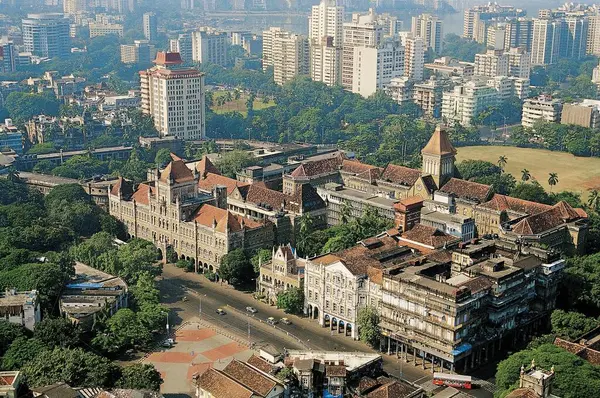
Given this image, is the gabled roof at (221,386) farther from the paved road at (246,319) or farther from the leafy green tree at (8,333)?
the leafy green tree at (8,333)

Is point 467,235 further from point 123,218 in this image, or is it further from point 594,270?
point 123,218

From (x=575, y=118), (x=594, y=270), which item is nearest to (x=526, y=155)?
(x=575, y=118)

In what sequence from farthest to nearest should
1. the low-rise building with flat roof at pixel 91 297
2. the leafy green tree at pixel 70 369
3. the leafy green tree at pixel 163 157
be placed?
1. the leafy green tree at pixel 163 157
2. the low-rise building with flat roof at pixel 91 297
3. the leafy green tree at pixel 70 369

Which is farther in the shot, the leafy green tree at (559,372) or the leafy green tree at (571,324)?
the leafy green tree at (571,324)

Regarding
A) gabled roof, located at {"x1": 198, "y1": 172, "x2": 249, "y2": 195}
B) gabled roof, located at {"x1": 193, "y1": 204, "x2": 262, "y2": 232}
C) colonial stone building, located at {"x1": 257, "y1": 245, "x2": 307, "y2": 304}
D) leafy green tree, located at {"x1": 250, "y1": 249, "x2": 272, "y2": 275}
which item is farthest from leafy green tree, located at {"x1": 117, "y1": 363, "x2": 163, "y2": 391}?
gabled roof, located at {"x1": 198, "y1": 172, "x2": 249, "y2": 195}

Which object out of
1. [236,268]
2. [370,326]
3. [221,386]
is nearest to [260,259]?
[236,268]

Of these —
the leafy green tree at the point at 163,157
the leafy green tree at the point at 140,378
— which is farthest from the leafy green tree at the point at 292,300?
the leafy green tree at the point at 163,157

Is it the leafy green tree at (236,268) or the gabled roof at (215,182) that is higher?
the gabled roof at (215,182)
